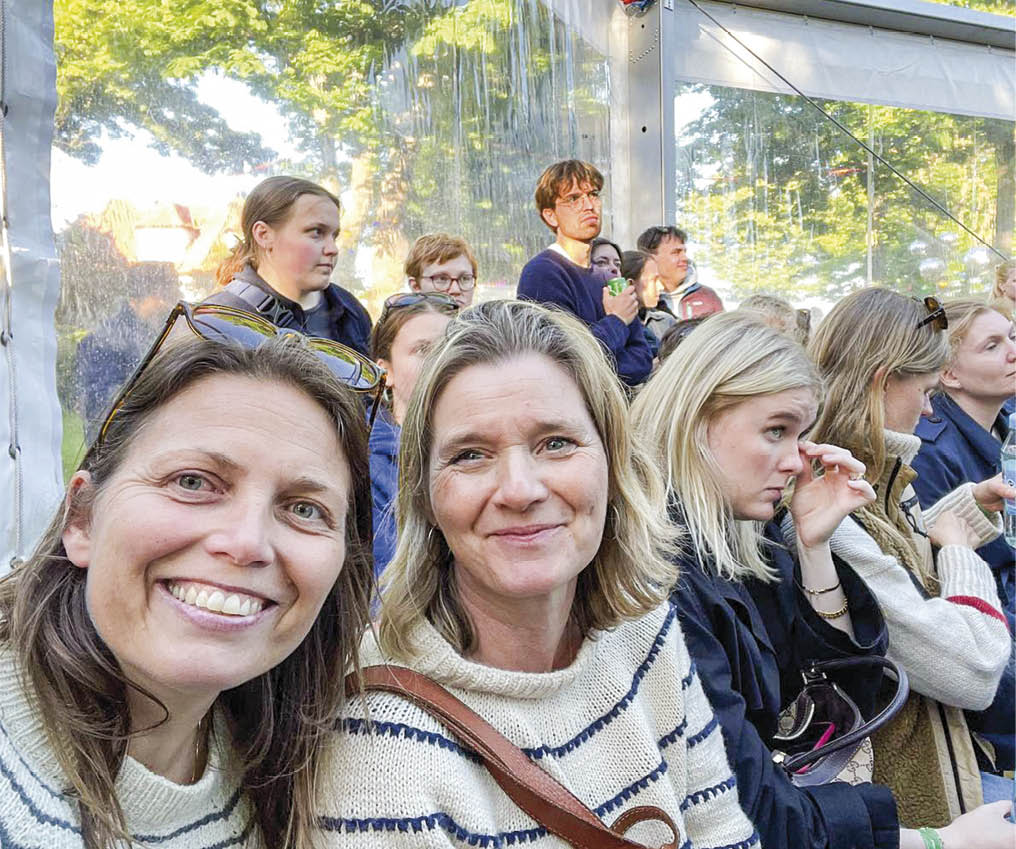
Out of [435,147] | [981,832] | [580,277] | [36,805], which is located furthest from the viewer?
[435,147]

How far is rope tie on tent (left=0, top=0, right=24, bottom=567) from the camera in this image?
2.13 m

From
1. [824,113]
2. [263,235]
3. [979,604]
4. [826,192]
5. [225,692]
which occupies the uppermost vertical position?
[824,113]

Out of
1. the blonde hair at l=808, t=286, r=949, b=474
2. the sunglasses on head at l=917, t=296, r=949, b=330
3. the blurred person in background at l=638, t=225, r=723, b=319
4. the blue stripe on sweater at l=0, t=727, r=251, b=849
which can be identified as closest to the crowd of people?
the blue stripe on sweater at l=0, t=727, r=251, b=849

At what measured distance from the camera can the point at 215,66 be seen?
14.6 ft

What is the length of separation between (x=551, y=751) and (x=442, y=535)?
15.3 inches

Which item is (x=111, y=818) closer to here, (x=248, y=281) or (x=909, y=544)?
(x=909, y=544)

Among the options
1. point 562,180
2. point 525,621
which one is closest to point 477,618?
point 525,621

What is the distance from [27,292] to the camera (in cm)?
226

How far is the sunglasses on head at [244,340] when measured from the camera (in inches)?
50.2

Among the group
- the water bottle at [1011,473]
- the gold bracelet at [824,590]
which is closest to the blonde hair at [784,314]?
the water bottle at [1011,473]

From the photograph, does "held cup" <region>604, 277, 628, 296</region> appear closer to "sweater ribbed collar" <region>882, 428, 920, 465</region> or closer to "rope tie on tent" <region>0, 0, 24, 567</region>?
"sweater ribbed collar" <region>882, 428, 920, 465</region>

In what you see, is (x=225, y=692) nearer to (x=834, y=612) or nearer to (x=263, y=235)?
(x=834, y=612)

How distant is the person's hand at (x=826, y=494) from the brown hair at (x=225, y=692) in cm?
126

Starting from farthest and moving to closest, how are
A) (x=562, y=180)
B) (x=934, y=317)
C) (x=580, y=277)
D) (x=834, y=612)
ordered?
(x=562, y=180) → (x=580, y=277) → (x=934, y=317) → (x=834, y=612)
